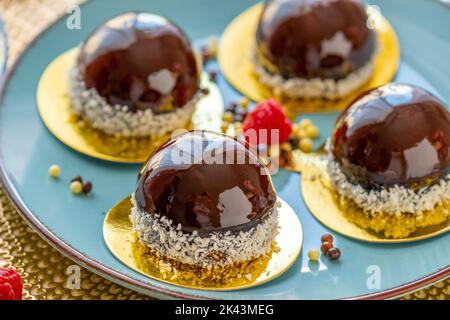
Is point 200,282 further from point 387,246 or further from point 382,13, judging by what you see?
point 382,13

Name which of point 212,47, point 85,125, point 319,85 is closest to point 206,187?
point 85,125

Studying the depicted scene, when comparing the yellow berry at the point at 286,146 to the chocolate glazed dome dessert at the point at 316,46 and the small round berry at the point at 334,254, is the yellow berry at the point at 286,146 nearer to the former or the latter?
the chocolate glazed dome dessert at the point at 316,46

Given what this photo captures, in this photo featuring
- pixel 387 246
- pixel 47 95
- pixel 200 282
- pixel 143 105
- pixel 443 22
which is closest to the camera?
pixel 200 282

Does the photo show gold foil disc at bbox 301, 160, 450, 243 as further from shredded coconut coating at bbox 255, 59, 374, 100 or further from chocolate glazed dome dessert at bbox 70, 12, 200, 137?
chocolate glazed dome dessert at bbox 70, 12, 200, 137

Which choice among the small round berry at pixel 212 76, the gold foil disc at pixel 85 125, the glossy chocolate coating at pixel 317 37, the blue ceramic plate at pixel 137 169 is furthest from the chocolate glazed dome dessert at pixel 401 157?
the small round berry at pixel 212 76

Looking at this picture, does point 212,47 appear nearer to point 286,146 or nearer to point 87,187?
point 286,146

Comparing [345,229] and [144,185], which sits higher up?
[144,185]
